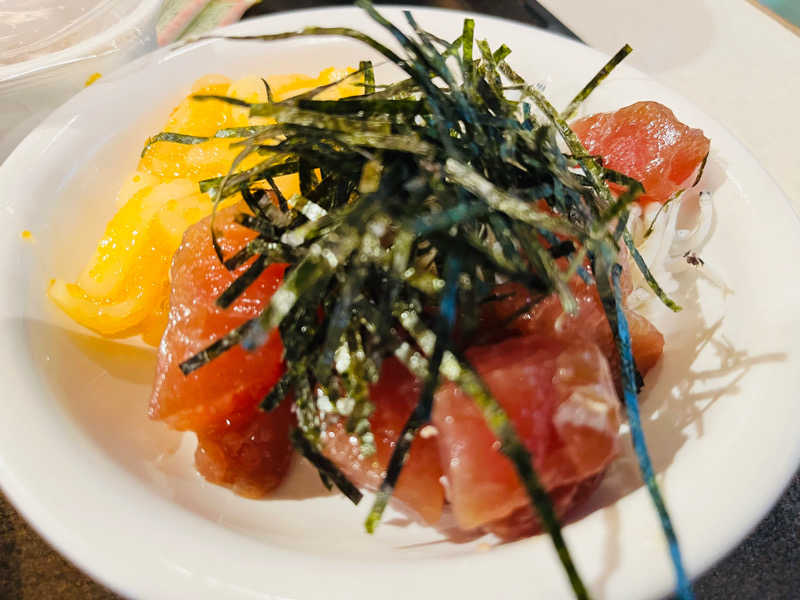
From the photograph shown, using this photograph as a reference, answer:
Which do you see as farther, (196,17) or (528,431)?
(196,17)

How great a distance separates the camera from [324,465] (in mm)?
959

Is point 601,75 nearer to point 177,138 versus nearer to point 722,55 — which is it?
point 177,138

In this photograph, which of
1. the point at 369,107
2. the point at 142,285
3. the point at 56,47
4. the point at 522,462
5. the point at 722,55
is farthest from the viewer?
the point at 722,55

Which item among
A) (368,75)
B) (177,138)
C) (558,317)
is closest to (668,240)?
(558,317)

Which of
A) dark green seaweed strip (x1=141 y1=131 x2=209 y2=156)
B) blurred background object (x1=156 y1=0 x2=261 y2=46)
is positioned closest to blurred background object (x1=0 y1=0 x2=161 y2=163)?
blurred background object (x1=156 y1=0 x2=261 y2=46)

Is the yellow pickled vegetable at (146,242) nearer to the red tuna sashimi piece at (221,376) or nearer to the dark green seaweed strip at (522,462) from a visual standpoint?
the red tuna sashimi piece at (221,376)

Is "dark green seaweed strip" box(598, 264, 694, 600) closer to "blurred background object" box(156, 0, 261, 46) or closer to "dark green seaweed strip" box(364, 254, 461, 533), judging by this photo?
"dark green seaweed strip" box(364, 254, 461, 533)

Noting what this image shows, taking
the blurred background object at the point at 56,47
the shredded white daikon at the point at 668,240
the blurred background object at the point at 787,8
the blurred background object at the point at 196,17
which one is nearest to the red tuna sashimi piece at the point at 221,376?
the shredded white daikon at the point at 668,240

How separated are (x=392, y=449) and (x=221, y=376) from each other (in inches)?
11.5

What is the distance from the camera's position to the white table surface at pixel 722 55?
6.47 ft

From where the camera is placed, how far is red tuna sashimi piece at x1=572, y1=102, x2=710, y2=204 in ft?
4.28

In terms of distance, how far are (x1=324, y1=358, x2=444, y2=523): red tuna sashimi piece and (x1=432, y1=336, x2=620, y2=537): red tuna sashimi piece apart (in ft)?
0.17

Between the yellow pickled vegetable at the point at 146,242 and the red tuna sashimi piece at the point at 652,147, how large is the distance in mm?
683

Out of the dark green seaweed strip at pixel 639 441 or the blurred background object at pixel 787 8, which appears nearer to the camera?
the dark green seaweed strip at pixel 639 441
